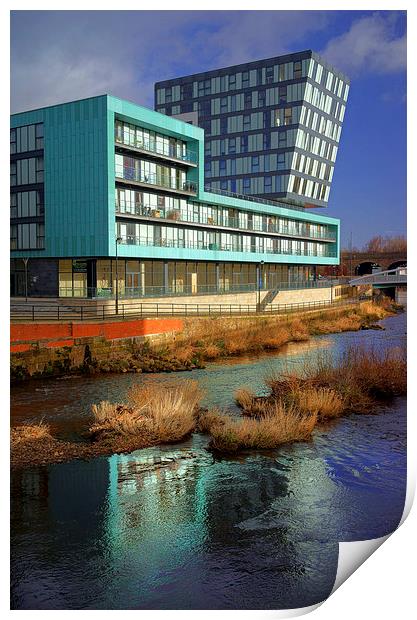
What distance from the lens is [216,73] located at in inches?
2589

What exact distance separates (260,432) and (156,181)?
1215 inches

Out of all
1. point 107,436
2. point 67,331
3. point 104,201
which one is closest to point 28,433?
point 107,436

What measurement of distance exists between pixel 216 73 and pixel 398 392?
51638mm

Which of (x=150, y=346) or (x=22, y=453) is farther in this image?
(x=150, y=346)

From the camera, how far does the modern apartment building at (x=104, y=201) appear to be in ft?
127

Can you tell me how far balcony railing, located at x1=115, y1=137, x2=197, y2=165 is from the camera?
41116mm

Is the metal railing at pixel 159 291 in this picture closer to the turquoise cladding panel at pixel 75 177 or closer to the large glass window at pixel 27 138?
the turquoise cladding panel at pixel 75 177

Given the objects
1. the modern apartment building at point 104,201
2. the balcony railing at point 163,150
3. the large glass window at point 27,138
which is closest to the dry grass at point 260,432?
the modern apartment building at point 104,201

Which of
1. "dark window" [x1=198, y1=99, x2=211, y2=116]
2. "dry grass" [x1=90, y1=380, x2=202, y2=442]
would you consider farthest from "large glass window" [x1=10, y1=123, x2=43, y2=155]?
"dark window" [x1=198, y1=99, x2=211, y2=116]

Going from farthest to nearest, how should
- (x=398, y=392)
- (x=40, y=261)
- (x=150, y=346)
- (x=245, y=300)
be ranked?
(x=245, y=300) < (x=40, y=261) < (x=150, y=346) < (x=398, y=392)

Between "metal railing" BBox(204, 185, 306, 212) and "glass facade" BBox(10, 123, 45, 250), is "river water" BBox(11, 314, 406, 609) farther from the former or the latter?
"metal railing" BBox(204, 185, 306, 212)

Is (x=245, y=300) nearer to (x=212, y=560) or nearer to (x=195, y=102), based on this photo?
(x=195, y=102)

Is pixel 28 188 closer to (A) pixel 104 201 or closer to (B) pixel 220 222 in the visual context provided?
(A) pixel 104 201
